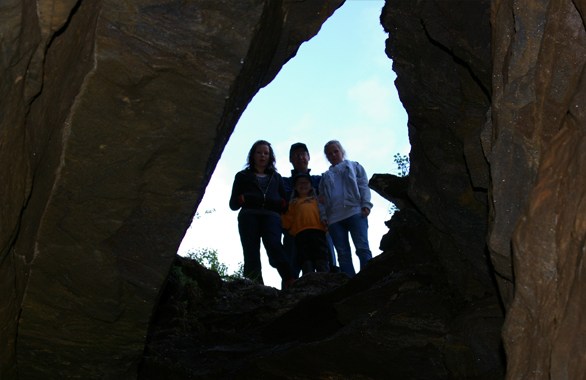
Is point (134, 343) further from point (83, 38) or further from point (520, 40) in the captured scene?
point (520, 40)

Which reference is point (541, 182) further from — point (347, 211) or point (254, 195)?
point (254, 195)

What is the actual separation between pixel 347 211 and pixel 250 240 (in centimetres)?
125

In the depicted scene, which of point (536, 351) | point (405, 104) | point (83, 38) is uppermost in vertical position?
point (405, 104)

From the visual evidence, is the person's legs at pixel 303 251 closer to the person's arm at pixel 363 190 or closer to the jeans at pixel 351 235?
the jeans at pixel 351 235

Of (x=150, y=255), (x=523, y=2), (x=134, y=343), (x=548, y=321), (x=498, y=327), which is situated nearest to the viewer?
(x=548, y=321)

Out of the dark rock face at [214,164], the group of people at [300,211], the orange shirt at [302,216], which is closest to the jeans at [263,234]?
the group of people at [300,211]

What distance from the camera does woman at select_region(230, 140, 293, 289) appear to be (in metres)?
11.2

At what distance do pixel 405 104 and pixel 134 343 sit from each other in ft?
11.7

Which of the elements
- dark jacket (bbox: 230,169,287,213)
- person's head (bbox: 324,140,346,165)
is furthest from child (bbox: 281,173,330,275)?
person's head (bbox: 324,140,346,165)

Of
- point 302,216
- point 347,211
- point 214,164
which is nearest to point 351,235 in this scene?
point 347,211

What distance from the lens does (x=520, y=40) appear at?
17.4 feet

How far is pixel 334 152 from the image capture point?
11820mm

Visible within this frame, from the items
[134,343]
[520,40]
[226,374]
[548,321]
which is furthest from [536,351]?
[226,374]

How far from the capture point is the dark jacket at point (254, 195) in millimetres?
11234
